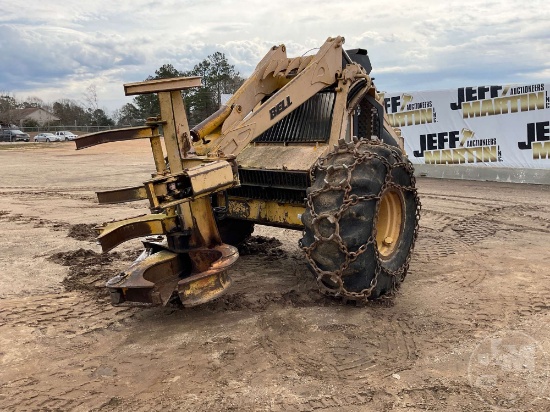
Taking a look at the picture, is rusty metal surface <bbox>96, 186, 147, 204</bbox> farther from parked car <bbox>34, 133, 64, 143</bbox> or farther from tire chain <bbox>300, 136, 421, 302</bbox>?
parked car <bbox>34, 133, 64, 143</bbox>

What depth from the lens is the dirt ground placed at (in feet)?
10.3

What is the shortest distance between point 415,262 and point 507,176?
8539mm

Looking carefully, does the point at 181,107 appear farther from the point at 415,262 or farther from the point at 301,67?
the point at 415,262

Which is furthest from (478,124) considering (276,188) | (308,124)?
(276,188)

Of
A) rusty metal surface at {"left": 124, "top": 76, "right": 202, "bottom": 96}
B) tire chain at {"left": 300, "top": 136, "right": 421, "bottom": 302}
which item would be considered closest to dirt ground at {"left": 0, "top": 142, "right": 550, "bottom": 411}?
tire chain at {"left": 300, "top": 136, "right": 421, "bottom": 302}

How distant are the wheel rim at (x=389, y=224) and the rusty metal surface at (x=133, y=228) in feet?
6.00

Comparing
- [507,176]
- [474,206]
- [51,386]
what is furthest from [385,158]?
[507,176]

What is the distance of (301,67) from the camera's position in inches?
221

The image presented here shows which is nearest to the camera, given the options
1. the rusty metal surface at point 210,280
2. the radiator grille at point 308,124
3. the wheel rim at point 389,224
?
the rusty metal surface at point 210,280

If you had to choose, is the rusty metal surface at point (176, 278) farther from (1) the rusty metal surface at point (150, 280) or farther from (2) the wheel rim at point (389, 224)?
(2) the wheel rim at point (389, 224)

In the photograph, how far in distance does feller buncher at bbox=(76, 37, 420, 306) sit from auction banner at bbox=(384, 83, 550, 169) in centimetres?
881

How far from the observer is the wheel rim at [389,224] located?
15.9ft

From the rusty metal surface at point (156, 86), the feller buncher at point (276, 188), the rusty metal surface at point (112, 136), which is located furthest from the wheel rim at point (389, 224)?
the rusty metal surface at point (112, 136)

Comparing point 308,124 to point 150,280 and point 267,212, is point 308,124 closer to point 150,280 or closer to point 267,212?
point 267,212
